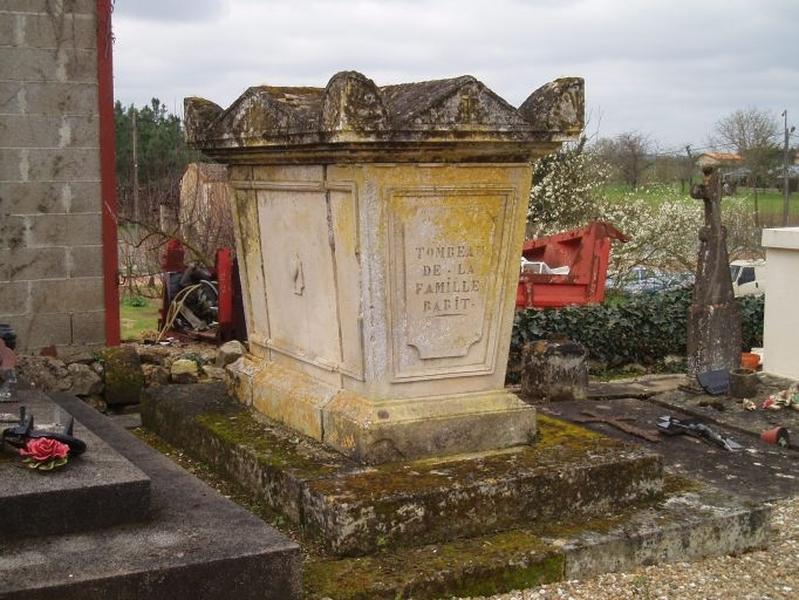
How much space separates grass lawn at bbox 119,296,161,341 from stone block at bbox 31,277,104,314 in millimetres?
6883

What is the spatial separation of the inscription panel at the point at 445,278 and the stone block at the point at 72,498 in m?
1.32

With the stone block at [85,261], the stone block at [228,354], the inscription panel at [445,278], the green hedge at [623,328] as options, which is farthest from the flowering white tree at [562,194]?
the inscription panel at [445,278]

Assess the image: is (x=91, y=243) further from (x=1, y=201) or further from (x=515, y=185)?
(x=515, y=185)

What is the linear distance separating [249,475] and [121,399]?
3229 mm

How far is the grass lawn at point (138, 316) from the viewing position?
52.5ft

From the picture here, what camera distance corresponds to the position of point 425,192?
4.79m

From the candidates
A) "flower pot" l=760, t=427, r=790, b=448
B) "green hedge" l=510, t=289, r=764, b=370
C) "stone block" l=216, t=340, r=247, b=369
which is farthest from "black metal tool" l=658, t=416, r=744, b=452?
"green hedge" l=510, t=289, r=764, b=370

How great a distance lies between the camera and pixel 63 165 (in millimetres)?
7613

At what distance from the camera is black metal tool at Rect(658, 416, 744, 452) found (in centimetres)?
718

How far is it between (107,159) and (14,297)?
47.9 inches

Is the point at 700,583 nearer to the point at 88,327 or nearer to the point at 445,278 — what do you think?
the point at 445,278

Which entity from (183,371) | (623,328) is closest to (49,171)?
(183,371)

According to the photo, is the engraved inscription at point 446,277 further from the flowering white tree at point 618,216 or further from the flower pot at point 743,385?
the flowering white tree at point 618,216

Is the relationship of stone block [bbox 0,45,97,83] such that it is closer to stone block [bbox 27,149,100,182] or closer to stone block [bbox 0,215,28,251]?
stone block [bbox 27,149,100,182]
